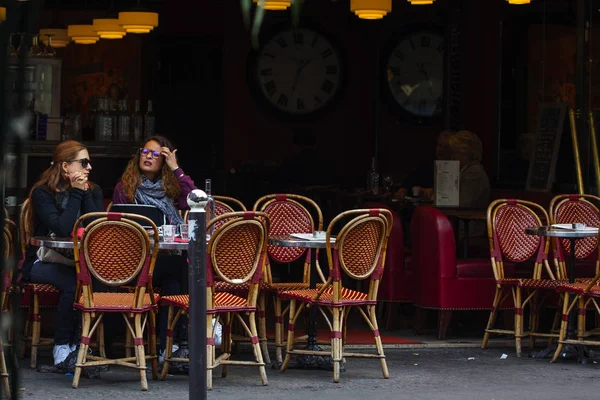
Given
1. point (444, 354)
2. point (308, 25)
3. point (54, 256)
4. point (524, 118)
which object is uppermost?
point (308, 25)

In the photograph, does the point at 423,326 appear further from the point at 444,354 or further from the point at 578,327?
the point at 578,327

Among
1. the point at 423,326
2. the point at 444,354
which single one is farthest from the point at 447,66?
the point at 444,354

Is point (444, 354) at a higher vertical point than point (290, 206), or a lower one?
lower

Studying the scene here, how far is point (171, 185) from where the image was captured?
6988 millimetres

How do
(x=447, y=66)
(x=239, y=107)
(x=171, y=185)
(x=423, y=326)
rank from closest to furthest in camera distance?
(x=171, y=185) → (x=423, y=326) → (x=447, y=66) → (x=239, y=107)

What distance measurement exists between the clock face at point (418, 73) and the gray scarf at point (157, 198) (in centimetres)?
871

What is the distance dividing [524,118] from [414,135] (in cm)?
353

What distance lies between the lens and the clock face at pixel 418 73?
1532 cm

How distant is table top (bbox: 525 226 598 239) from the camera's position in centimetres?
735

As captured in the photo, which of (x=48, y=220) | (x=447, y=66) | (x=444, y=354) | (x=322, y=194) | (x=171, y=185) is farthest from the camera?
(x=447, y=66)

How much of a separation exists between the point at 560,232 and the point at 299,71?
27.6ft

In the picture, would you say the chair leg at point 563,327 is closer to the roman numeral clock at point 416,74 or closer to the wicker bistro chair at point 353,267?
the wicker bistro chair at point 353,267

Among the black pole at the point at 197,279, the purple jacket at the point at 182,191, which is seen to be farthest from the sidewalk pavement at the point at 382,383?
the black pole at the point at 197,279

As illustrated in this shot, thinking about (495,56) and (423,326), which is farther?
(495,56)
